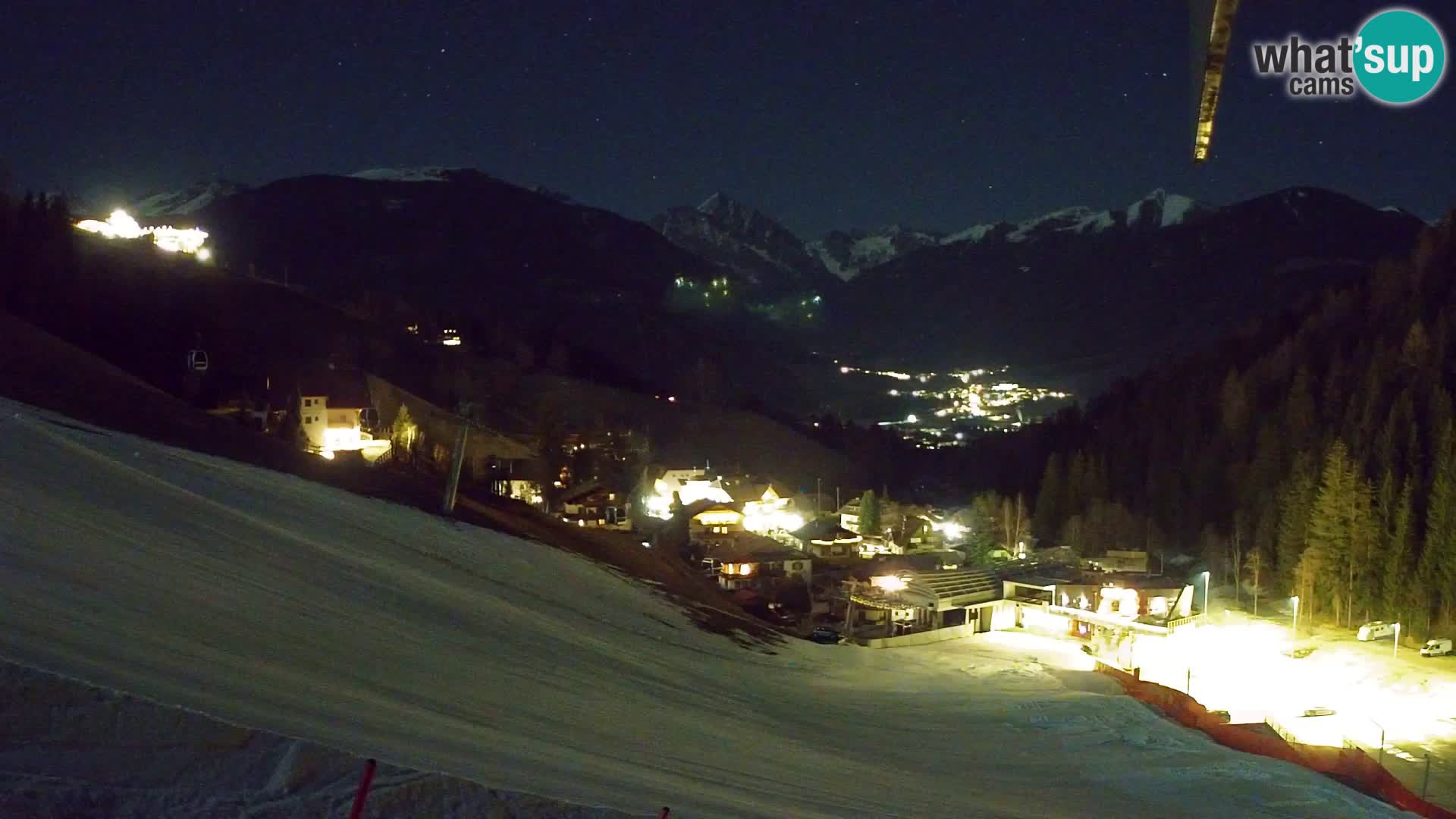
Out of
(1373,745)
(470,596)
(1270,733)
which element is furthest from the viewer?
(1373,745)

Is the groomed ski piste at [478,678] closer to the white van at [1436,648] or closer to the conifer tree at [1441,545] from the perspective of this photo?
the white van at [1436,648]

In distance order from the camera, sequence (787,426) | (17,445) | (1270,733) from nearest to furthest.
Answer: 1. (17,445)
2. (1270,733)
3. (787,426)

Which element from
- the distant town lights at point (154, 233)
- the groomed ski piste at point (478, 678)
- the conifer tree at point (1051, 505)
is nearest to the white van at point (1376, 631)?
the conifer tree at point (1051, 505)

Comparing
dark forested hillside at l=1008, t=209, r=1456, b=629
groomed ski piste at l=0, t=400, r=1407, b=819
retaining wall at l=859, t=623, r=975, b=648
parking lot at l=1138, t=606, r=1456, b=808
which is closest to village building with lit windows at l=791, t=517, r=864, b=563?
dark forested hillside at l=1008, t=209, r=1456, b=629

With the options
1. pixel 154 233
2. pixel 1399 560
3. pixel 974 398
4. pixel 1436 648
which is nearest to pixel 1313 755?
pixel 1436 648

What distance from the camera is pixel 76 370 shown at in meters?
20.7

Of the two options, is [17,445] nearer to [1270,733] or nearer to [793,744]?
[793,744]

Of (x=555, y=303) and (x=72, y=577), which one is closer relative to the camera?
(x=72, y=577)

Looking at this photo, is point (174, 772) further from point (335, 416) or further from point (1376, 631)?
point (335, 416)

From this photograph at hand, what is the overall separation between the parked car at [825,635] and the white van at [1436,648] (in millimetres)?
20425

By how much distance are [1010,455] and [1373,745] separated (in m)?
65.0

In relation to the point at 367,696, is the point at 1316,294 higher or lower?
higher

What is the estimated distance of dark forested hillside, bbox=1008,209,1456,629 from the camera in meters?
39.6

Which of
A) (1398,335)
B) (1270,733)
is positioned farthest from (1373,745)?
(1398,335)
